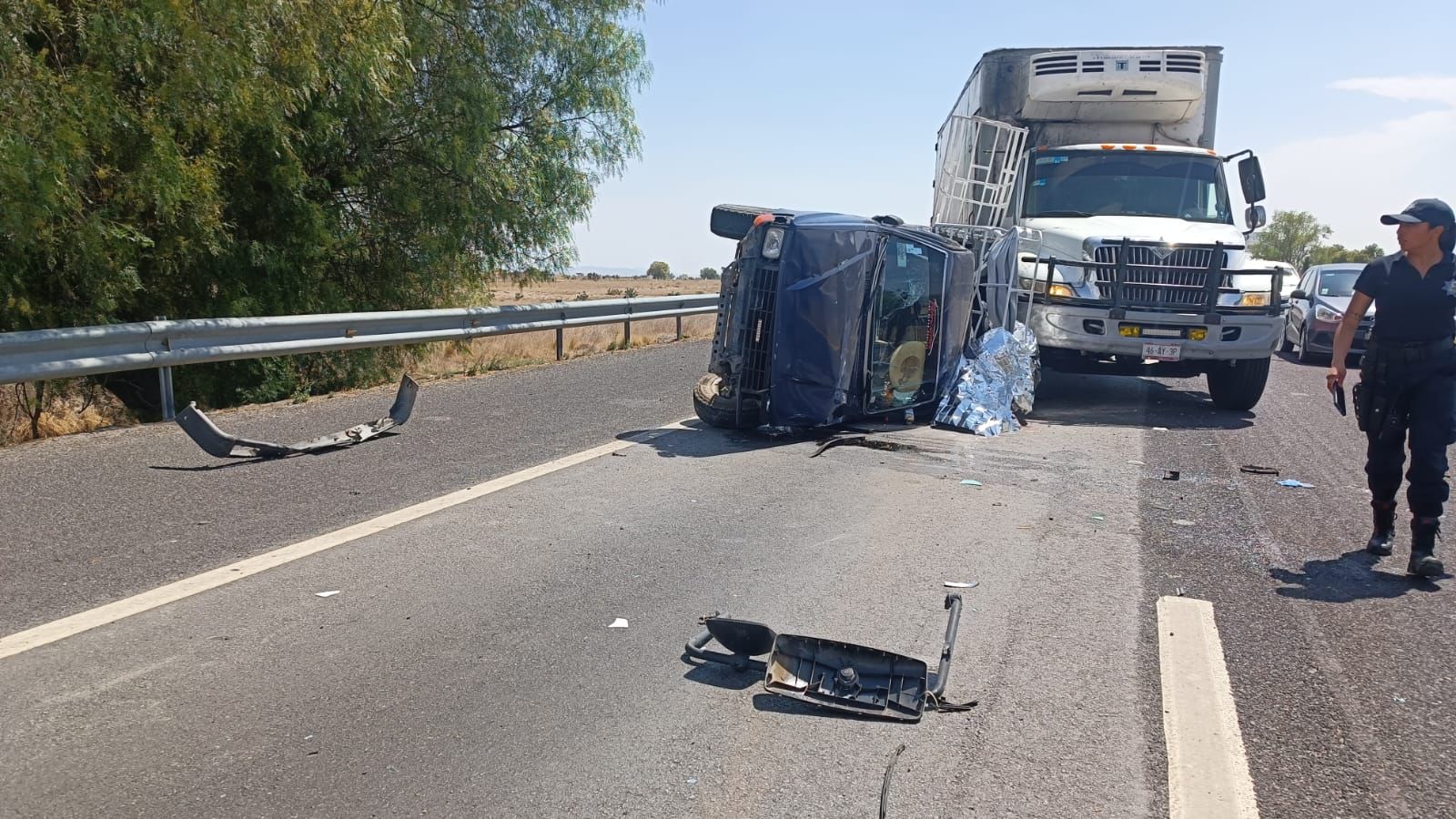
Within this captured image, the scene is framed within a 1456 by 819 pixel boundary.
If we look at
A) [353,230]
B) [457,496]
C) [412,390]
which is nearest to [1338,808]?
[457,496]

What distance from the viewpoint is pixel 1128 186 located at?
12672 millimetres

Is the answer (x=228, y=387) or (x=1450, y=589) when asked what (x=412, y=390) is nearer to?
(x=228, y=387)

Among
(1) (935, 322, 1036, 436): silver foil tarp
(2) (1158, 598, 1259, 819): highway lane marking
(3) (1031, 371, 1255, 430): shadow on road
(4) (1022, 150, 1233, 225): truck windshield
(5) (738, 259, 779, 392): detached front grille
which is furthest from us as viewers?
(4) (1022, 150, 1233, 225): truck windshield

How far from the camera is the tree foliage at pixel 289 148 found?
9062 mm

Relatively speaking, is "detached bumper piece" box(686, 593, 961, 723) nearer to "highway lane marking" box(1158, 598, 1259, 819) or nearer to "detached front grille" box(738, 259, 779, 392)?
"highway lane marking" box(1158, 598, 1259, 819)

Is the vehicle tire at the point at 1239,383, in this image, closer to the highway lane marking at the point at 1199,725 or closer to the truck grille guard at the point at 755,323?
the truck grille guard at the point at 755,323

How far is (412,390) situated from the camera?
9180 millimetres

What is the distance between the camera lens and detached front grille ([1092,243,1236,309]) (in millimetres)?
11023

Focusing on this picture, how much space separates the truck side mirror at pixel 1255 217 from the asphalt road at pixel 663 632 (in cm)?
512

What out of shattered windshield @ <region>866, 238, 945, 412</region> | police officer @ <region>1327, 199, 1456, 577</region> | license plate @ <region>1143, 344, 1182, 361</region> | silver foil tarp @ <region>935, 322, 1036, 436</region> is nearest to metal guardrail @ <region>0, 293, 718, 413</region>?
shattered windshield @ <region>866, 238, 945, 412</region>

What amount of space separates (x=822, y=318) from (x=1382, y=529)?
413 cm

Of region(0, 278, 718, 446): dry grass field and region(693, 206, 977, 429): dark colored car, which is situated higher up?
region(693, 206, 977, 429): dark colored car

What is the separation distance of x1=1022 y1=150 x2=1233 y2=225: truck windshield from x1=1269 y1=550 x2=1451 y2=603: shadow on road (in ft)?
24.2

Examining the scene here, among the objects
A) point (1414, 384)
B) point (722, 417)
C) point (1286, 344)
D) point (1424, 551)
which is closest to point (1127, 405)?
point (722, 417)
